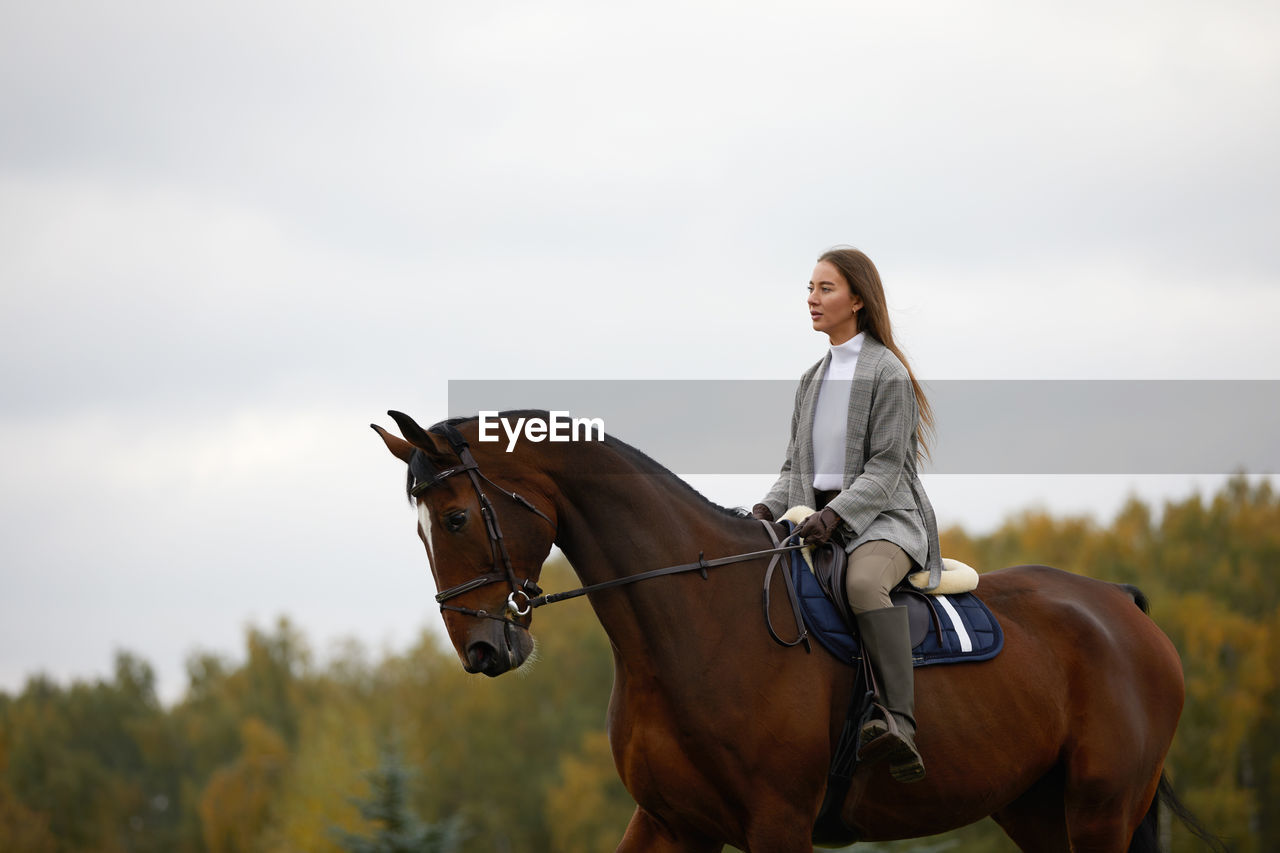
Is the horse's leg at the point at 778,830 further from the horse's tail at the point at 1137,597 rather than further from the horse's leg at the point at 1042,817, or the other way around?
the horse's tail at the point at 1137,597

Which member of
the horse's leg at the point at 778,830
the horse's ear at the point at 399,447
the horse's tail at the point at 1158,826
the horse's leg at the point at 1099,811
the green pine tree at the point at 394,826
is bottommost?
the green pine tree at the point at 394,826

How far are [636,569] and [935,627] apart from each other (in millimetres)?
1588

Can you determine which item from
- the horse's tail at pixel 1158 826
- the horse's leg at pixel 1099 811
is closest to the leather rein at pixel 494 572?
the horse's leg at pixel 1099 811

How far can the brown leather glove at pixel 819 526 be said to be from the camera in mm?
6168

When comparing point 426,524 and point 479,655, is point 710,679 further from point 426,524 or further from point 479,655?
point 426,524

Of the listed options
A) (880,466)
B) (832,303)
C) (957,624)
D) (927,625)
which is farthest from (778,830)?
(832,303)

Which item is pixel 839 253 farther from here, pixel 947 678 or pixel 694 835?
pixel 694 835

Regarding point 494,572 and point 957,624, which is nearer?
point 494,572

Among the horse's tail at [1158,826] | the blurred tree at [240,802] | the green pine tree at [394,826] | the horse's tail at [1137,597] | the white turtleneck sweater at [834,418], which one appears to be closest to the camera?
the white turtleneck sweater at [834,418]

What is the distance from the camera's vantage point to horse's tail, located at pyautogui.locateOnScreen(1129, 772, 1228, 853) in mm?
7051

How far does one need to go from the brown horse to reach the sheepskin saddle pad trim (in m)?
0.08

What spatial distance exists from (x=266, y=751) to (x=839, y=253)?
2689 inches

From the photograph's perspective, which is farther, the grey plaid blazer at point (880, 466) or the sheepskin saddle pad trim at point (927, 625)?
the grey plaid blazer at point (880, 466)

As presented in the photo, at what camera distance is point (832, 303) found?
6617 mm
